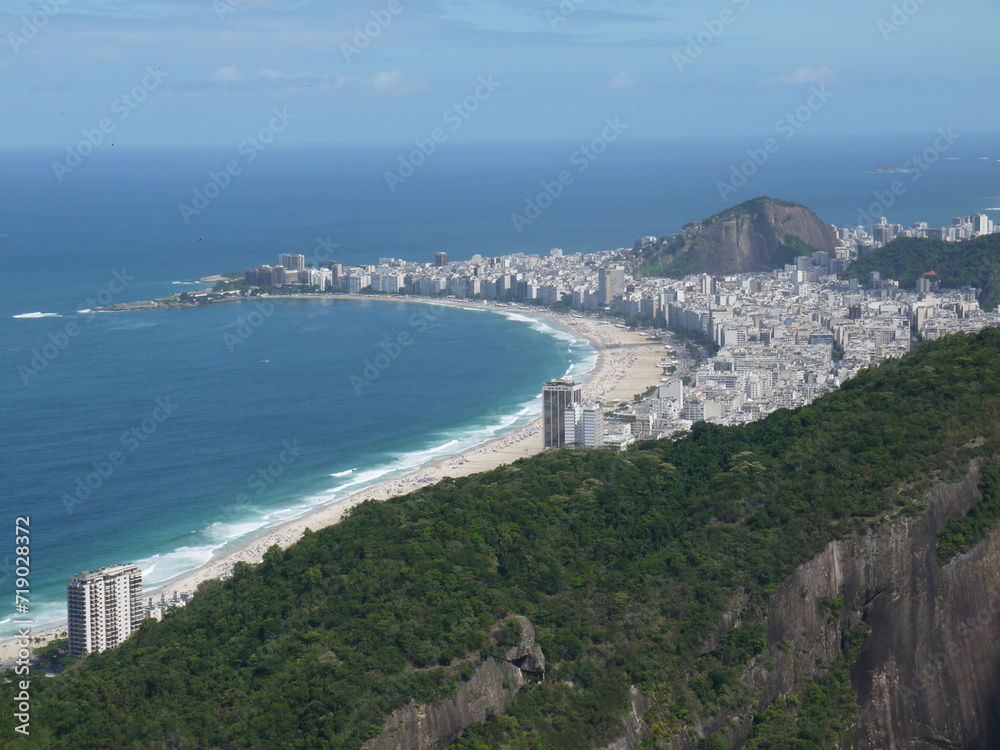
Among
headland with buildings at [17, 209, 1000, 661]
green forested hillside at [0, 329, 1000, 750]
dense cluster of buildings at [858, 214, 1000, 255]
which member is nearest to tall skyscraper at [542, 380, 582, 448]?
headland with buildings at [17, 209, 1000, 661]

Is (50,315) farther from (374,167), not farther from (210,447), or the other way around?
(374,167)

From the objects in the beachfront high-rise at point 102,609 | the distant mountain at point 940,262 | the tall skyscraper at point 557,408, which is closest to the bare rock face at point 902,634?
the beachfront high-rise at point 102,609

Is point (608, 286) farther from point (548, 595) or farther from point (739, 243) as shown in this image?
point (548, 595)

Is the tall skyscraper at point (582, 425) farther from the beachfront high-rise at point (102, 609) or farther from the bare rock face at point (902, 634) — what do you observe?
the bare rock face at point (902, 634)

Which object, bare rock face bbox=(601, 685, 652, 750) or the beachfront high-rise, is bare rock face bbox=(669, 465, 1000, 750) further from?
the beachfront high-rise

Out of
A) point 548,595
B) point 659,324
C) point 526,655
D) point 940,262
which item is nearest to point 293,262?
point 659,324

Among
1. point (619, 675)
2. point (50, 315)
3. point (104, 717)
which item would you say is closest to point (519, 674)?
point (619, 675)
